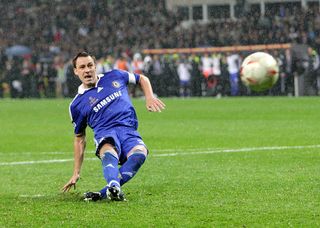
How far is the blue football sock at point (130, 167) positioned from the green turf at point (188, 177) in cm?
24

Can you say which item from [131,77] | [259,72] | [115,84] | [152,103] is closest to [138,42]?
[259,72]

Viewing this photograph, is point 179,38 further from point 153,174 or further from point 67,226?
point 67,226

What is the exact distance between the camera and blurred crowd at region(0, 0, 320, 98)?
1620 inches

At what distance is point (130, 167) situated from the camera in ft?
33.7

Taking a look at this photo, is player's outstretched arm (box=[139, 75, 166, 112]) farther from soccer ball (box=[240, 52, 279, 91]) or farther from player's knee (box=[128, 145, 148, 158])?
soccer ball (box=[240, 52, 279, 91])

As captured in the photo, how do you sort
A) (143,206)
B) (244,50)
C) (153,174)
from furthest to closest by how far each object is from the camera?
(244,50) < (153,174) < (143,206)

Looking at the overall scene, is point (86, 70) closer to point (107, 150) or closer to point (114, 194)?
point (107, 150)

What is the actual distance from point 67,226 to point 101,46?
4078 centimetres

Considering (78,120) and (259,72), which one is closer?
(78,120)

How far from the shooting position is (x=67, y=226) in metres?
8.39

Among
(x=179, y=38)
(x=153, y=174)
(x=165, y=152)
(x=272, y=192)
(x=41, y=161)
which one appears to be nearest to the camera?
(x=272, y=192)

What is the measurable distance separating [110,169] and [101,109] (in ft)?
2.88

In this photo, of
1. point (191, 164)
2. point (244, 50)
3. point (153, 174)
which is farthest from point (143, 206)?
point (244, 50)

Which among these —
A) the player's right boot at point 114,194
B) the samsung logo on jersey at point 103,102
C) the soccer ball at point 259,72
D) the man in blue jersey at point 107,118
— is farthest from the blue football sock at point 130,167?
the soccer ball at point 259,72
